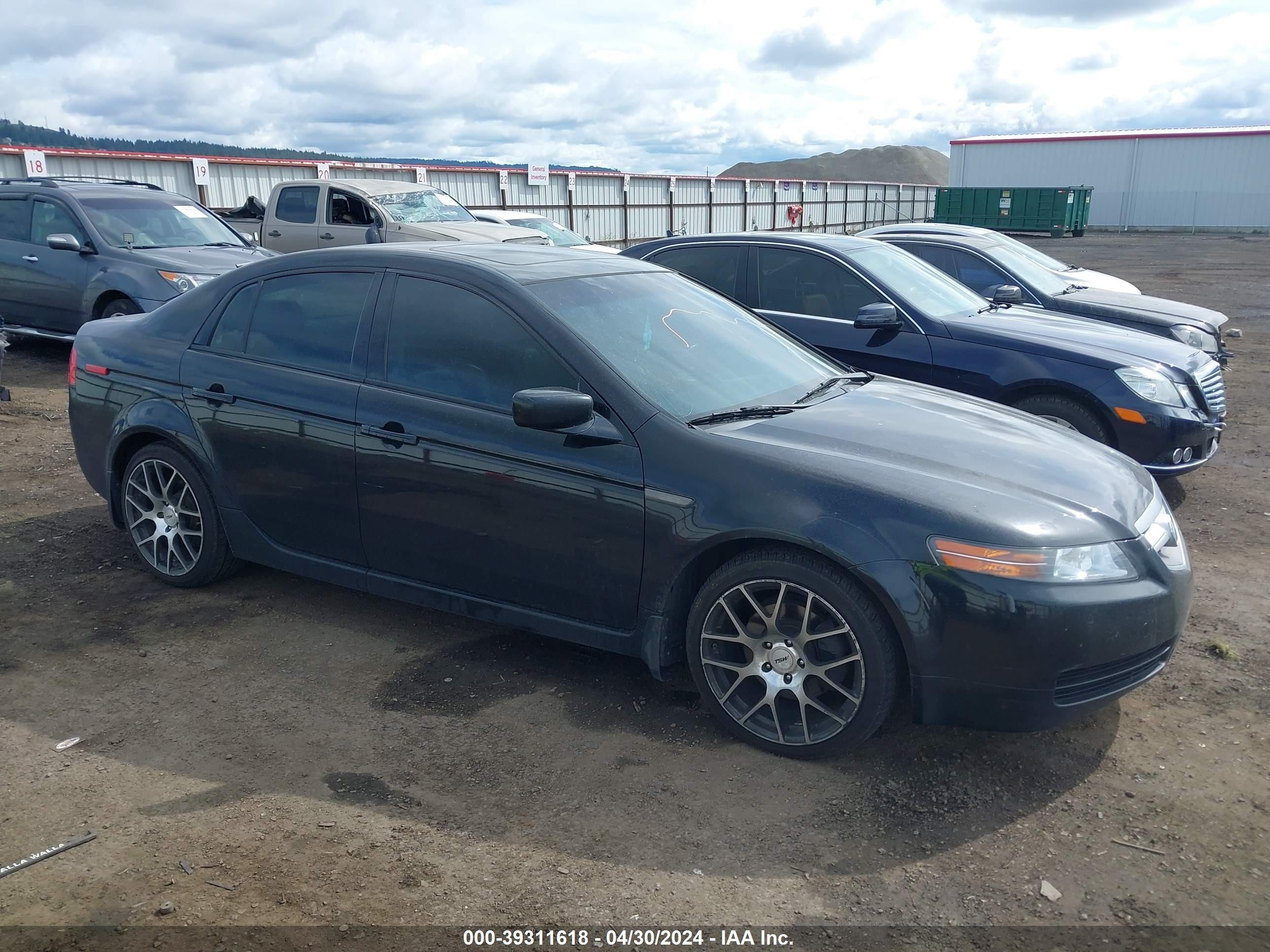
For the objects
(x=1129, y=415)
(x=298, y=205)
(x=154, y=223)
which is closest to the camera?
(x=1129, y=415)

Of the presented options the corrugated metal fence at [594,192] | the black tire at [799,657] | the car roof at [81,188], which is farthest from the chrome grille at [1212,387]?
the corrugated metal fence at [594,192]

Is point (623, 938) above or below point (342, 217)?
below

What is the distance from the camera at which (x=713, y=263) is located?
7.59 metres

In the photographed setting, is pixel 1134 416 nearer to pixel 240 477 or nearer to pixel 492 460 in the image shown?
pixel 492 460

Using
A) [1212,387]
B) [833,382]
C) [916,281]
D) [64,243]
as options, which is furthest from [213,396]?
[64,243]

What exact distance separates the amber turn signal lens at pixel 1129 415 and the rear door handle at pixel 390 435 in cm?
450

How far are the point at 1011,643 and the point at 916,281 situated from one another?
4732 millimetres

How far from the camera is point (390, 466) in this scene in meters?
4.13

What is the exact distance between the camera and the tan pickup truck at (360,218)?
13555mm

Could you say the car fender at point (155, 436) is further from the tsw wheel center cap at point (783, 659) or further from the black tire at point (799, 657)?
the tsw wheel center cap at point (783, 659)

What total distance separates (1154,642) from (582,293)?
2.48 metres

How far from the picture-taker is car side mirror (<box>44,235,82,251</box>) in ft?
32.2

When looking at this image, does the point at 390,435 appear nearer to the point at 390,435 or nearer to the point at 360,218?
the point at 390,435

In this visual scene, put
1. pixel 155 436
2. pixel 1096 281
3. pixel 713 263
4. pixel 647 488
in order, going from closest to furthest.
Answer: pixel 647 488 → pixel 155 436 → pixel 713 263 → pixel 1096 281
